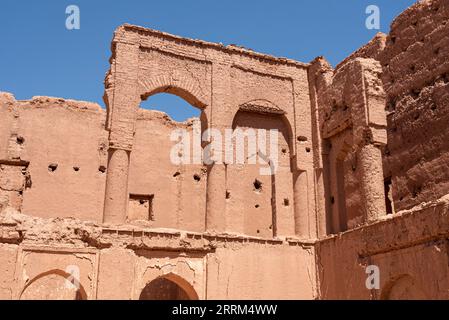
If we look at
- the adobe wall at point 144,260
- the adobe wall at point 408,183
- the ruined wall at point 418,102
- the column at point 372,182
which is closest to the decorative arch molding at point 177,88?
the adobe wall at point 144,260

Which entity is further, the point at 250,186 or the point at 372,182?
the point at 250,186

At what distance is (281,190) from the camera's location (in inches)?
628

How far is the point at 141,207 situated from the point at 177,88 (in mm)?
6628

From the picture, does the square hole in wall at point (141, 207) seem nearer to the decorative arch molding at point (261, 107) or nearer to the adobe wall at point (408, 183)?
the decorative arch molding at point (261, 107)

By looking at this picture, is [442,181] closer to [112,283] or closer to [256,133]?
[256,133]

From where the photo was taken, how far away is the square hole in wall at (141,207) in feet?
66.1

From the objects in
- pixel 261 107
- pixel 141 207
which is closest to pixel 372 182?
pixel 261 107

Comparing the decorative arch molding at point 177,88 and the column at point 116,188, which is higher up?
the decorative arch molding at point 177,88

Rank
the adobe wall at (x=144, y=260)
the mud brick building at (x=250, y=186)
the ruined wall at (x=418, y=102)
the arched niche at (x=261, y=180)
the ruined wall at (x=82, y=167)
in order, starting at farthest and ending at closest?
the ruined wall at (x=82, y=167) < the ruined wall at (x=418, y=102) < the arched niche at (x=261, y=180) < the mud brick building at (x=250, y=186) < the adobe wall at (x=144, y=260)

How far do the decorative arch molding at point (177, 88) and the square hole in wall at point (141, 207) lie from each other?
19.5 feet

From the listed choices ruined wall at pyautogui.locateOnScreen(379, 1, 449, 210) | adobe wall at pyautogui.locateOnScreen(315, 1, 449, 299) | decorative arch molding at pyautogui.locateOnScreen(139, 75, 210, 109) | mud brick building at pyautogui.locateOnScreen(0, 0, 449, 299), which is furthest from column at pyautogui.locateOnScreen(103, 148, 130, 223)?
ruined wall at pyautogui.locateOnScreen(379, 1, 449, 210)

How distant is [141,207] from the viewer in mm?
20469

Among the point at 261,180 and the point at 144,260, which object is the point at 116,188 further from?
the point at 261,180
